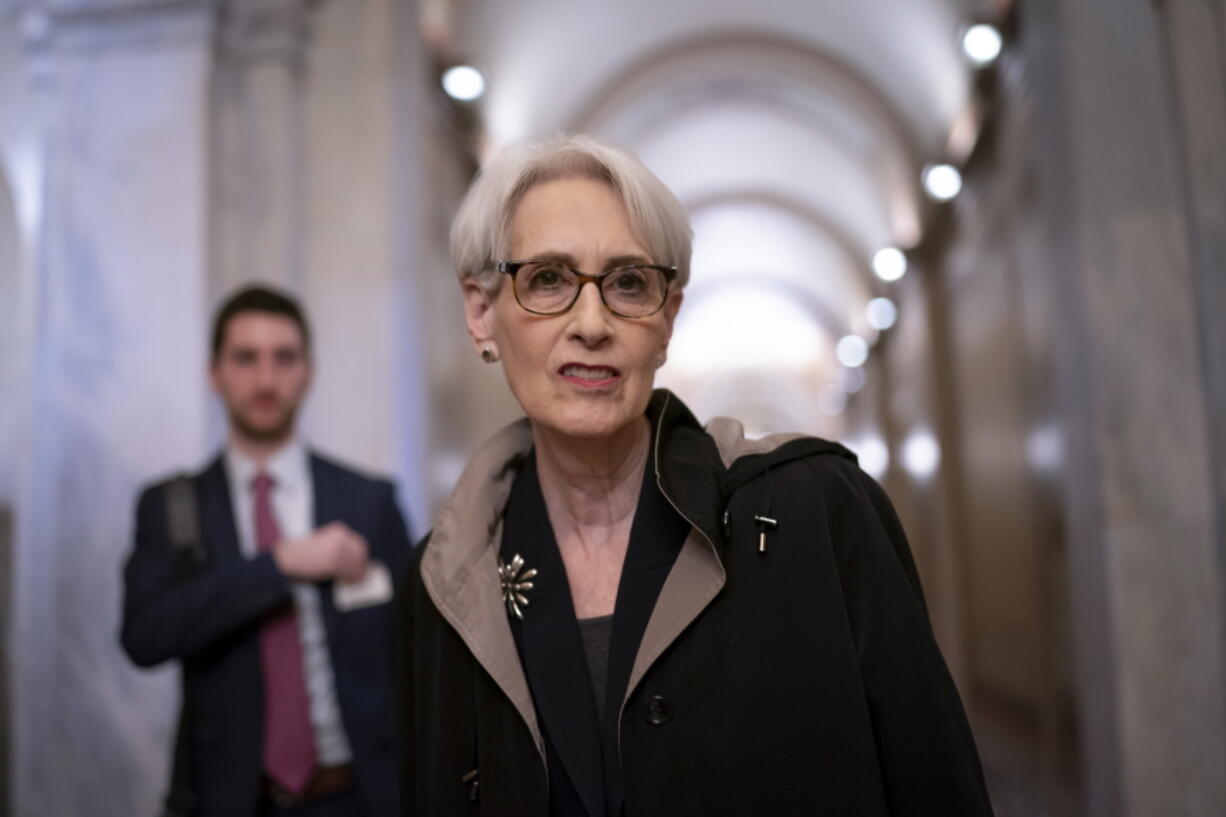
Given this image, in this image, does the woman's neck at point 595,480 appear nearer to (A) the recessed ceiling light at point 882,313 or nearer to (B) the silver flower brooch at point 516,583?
(B) the silver flower brooch at point 516,583

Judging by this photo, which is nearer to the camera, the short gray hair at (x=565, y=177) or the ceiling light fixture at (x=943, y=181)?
the short gray hair at (x=565, y=177)

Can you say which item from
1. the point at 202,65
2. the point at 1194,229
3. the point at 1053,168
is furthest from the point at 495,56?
the point at 1194,229

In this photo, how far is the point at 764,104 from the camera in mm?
14094

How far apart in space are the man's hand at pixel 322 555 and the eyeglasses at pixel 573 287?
43.6 inches

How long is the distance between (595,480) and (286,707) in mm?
1174

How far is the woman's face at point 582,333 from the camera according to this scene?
5.75 ft

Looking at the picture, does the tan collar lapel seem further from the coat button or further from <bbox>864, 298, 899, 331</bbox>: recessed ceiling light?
<bbox>864, 298, 899, 331</bbox>: recessed ceiling light

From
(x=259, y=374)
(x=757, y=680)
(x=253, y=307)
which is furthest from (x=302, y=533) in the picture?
(x=757, y=680)

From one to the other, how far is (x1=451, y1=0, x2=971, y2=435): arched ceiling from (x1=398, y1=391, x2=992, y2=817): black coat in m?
5.78

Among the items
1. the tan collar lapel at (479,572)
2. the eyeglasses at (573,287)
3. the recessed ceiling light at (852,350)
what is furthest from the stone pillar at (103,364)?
the recessed ceiling light at (852,350)

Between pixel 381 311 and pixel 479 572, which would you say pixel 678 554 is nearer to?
pixel 479 572

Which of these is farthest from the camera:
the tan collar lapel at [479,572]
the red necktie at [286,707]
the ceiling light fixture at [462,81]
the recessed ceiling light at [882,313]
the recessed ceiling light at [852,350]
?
the recessed ceiling light at [852,350]

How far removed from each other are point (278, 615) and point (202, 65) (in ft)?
11.6

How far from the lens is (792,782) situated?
1.56m
